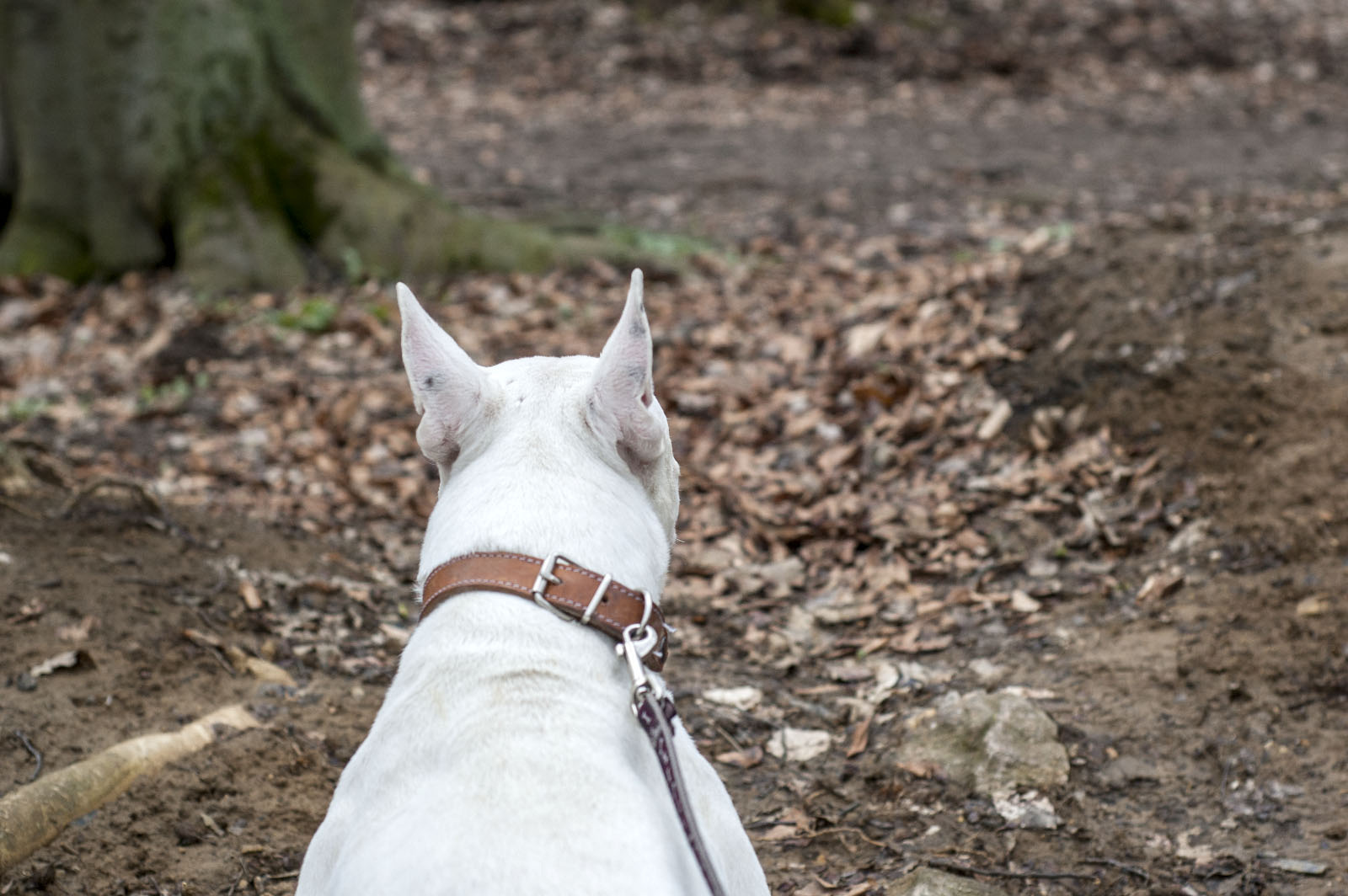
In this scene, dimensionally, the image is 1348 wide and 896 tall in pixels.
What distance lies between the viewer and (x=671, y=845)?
2.31 meters

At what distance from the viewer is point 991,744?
13.9ft

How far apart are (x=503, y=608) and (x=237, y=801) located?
77.4 inches

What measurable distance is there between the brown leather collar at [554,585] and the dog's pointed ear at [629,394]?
38 centimetres

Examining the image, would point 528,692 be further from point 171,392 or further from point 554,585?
point 171,392

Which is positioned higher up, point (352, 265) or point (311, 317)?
point (352, 265)

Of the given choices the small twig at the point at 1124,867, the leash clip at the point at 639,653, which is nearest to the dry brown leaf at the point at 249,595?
the leash clip at the point at 639,653

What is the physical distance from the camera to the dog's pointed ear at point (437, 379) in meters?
2.66

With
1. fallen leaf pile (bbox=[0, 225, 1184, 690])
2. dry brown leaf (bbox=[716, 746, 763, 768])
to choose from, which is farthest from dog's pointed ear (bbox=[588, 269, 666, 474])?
fallen leaf pile (bbox=[0, 225, 1184, 690])

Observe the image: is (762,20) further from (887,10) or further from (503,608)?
(503,608)

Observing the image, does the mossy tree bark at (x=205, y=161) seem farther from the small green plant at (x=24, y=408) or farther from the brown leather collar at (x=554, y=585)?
the brown leather collar at (x=554, y=585)

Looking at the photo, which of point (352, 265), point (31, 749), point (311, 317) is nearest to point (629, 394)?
point (31, 749)

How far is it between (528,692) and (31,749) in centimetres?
234

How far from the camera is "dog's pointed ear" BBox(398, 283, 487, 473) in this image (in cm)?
266

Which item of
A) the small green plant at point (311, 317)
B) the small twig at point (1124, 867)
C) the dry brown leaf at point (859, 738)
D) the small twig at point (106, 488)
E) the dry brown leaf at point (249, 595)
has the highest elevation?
the small twig at point (106, 488)
